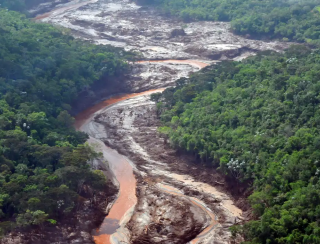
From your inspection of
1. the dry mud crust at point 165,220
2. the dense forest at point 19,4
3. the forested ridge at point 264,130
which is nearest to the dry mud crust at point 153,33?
the dense forest at point 19,4

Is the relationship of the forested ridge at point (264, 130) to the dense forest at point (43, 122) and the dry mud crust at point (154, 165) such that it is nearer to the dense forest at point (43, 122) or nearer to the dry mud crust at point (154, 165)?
the dry mud crust at point (154, 165)

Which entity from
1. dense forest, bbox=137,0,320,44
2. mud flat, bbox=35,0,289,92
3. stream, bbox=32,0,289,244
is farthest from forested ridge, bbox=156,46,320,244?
dense forest, bbox=137,0,320,44

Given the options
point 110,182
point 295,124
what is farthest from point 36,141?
point 295,124

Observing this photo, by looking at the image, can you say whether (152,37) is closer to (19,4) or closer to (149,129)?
(19,4)

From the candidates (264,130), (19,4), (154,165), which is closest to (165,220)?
(154,165)

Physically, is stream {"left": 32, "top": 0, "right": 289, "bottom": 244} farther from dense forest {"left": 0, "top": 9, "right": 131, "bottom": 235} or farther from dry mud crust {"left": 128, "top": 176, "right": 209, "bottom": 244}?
dense forest {"left": 0, "top": 9, "right": 131, "bottom": 235}
